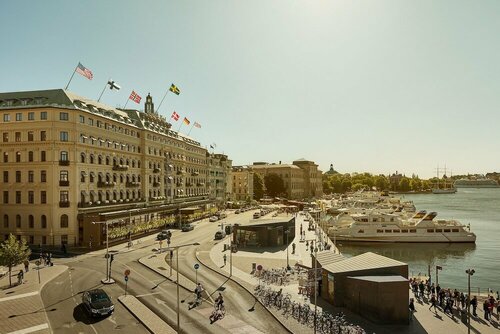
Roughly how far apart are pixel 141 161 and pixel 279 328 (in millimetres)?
63723

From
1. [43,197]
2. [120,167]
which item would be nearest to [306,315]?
[43,197]

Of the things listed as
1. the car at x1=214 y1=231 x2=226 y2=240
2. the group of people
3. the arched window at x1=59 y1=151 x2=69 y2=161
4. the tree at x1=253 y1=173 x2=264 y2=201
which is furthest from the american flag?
the tree at x1=253 y1=173 x2=264 y2=201

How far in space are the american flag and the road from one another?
27.9m

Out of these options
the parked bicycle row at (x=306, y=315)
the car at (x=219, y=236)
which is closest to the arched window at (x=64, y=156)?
the car at (x=219, y=236)

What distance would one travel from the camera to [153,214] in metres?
83.6

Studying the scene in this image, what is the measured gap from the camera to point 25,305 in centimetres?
3494

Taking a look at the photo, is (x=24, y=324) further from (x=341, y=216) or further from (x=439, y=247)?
(x=341, y=216)

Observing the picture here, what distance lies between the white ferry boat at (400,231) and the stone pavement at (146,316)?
57.3 metres

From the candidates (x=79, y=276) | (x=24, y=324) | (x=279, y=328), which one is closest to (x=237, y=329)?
(x=279, y=328)

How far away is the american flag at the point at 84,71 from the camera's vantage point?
58.7m

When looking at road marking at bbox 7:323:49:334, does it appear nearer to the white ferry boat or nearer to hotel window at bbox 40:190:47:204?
hotel window at bbox 40:190:47:204

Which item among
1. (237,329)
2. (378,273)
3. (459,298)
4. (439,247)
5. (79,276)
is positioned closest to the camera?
(237,329)

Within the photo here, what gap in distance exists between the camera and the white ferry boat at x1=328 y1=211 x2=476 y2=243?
8525cm

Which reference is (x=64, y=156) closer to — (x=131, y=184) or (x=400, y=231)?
(x=131, y=184)
